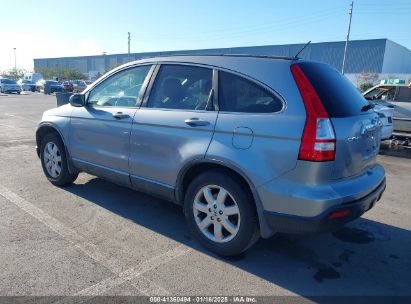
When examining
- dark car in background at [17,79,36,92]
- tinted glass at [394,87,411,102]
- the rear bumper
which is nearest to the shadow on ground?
the rear bumper

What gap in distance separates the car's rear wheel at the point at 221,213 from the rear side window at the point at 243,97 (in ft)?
2.04

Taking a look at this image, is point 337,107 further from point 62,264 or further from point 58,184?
point 58,184

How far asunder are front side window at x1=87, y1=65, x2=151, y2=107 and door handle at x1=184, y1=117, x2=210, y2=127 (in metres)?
0.94

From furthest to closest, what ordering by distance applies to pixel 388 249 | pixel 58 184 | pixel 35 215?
pixel 58 184 → pixel 35 215 → pixel 388 249

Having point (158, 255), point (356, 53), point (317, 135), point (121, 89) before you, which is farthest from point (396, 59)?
point (158, 255)

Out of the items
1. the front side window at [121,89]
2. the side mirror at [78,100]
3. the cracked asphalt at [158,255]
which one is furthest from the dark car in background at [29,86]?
the front side window at [121,89]

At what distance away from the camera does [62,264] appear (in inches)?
121

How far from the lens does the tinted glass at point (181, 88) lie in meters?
3.39

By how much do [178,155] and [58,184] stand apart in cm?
258

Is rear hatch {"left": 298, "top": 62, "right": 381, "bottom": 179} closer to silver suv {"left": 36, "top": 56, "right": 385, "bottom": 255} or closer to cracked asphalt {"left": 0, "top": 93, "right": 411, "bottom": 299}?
silver suv {"left": 36, "top": 56, "right": 385, "bottom": 255}

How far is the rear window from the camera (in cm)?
284

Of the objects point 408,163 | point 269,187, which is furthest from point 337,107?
point 408,163

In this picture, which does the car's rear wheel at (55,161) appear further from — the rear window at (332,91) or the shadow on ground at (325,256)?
the rear window at (332,91)

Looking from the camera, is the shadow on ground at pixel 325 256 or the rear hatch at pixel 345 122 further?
the shadow on ground at pixel 325 256
